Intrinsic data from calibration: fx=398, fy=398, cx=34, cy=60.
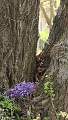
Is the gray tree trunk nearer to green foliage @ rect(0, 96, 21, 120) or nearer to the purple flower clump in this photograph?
the purple flower clump

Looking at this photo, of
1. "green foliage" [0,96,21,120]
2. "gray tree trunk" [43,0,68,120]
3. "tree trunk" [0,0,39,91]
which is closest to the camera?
"gray tree trunk" [43,0,68,120]

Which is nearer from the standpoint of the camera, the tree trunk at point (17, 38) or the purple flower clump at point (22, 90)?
the purple flower clump at point (22, 90)

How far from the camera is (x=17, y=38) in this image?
397 centimetres

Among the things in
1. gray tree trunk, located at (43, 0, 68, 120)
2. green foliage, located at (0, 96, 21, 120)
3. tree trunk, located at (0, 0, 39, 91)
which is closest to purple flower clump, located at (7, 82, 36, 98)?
green foliage, located at (0, 96, 21, 120)

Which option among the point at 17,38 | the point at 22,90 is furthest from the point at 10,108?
the point at 17,38

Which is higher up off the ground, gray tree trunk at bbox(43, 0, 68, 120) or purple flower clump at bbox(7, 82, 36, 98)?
gray tree trunk at bbox(43, 0, 68, 120)

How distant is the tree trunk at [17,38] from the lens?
12.8 feet

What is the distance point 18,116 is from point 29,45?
3.14 feet

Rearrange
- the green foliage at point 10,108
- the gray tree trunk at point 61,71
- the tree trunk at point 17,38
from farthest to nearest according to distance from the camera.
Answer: the tree trunk at point 17,38 < the green foliage at point 10,108 < the gray tree trunk at point 61,71

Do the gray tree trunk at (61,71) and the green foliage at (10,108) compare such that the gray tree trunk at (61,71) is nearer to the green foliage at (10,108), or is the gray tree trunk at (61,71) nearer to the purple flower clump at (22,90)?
the purple flower clump at (22,90)

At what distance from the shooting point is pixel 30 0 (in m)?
4.03

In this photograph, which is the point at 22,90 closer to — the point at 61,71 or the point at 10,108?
the point at 10,108

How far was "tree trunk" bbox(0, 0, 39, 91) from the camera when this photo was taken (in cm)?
391

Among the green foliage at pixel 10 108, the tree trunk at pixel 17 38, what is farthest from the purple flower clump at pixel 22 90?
the tree trunk at pixel 17 38
